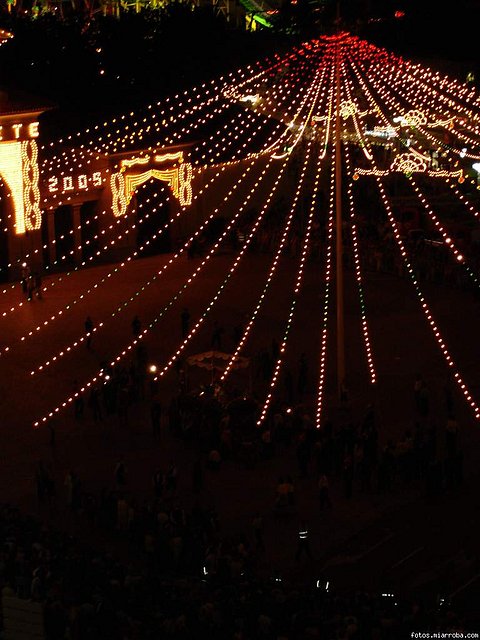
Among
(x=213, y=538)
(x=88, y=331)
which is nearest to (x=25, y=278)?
(x=88, y=331)

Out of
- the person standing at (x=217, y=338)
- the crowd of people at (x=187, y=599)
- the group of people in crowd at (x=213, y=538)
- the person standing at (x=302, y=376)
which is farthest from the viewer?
the person standing at (x=217, y=338)

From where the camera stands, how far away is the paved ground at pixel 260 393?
2089 centimetres

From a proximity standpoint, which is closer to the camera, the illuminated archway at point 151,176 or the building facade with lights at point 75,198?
the building facade with lights at point 75,198

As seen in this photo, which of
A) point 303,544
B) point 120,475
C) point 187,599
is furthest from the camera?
point 120,475

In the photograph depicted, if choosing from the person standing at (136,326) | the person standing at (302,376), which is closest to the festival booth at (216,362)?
the person standing at (302,376)

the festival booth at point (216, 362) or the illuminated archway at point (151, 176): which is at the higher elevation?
the illuminated archway at point (151, 176)

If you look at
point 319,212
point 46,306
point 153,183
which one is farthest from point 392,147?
point 46,306

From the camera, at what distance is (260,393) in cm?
2806

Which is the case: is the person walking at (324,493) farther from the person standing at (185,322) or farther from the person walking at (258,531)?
the person standing at (185,322)

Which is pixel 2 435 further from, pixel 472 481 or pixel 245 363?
pixel 472 481

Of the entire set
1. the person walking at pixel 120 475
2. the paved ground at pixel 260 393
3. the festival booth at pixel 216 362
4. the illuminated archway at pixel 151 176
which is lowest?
the paved ground at pixel 260 393

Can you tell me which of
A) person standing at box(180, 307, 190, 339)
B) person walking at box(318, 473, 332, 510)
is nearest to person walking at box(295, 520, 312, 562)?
person walking at box(318, 473, 332, 510)

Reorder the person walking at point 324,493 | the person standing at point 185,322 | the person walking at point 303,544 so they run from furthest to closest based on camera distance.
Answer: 1. the person standing at point 185,322
2. the person walking at point 324,493
3. the person walking at point 303,544

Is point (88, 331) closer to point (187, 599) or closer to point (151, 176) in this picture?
point (151, 176)
